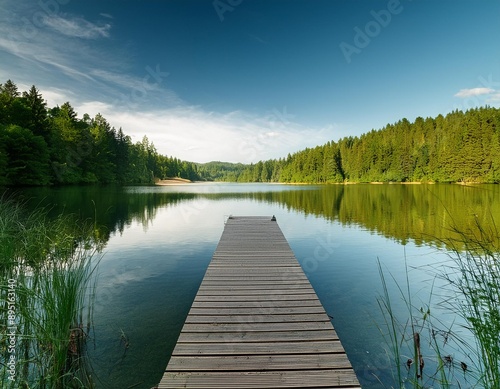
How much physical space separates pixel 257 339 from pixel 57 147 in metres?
54.2

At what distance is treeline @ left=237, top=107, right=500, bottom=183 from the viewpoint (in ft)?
176

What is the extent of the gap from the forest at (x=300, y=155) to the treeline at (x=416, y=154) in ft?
0.64

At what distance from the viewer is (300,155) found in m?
109

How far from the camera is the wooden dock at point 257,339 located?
2836 mm

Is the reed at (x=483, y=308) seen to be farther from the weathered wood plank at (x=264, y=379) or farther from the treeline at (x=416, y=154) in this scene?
the treeline at (x=416, y=154)

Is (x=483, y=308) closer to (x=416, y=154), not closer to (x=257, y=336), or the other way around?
(x=257, y=336)

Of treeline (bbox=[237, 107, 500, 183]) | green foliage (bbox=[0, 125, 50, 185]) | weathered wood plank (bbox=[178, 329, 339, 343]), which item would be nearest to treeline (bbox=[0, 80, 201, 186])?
green foliage (bbox=[0, 125, 50, 185])

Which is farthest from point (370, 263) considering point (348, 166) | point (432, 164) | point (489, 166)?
point (348, 166)

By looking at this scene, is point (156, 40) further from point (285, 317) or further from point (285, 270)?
point (285, 317)

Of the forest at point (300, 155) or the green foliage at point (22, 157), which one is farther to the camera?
the forest at point (300, 155)

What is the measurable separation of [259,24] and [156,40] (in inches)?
397

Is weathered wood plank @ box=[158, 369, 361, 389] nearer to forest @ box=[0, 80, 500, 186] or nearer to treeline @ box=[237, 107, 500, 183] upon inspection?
forest @ box=[0, 80, 500, 186]

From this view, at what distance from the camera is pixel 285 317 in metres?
4.24

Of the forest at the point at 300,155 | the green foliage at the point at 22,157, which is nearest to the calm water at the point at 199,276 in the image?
the green foliage at the point at 22,157
